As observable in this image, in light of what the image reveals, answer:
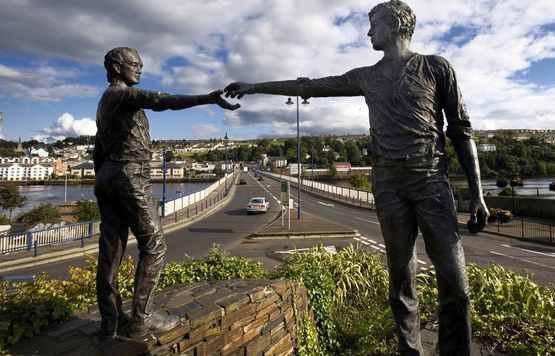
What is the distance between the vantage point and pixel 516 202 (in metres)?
24.8

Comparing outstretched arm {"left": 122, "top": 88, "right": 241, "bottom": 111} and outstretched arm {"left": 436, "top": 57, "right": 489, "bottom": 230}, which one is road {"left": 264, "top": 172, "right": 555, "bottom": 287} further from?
outstretched arm {"left": 122, "top": 88, "right": 241, "bottom": 111}

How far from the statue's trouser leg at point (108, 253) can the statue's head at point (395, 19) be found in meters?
2.57

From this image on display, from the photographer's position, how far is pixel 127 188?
9.84ft

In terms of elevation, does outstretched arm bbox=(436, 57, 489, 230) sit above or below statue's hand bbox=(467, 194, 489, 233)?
above

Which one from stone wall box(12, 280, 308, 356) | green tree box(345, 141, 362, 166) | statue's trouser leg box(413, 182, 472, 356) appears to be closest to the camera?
statue's trouser leg box(413, 182, 472, 356)

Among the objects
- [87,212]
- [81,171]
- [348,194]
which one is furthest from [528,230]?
[81,171]

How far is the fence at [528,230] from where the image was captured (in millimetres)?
16631

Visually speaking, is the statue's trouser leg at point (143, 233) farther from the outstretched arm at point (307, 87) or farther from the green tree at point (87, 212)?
the green tree at point (87, 212)

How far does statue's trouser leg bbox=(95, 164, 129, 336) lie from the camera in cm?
302

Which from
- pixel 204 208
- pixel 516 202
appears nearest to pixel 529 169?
pixel 516 202

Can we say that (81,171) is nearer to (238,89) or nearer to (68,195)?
(68,195)

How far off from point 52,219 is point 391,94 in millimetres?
31372

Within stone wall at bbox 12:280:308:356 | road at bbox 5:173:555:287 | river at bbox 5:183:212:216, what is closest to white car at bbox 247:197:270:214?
road at bbox 5:173:555:287

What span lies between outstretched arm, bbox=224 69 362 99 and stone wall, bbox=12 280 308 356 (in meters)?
2.16
